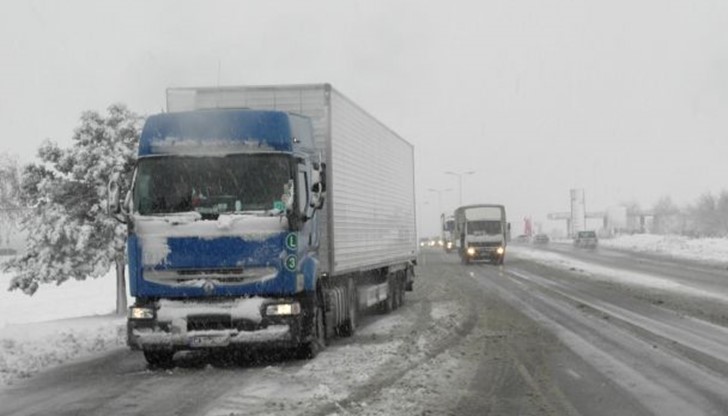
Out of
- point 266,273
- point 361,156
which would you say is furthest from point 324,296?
point 361,156

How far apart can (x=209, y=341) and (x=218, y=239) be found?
133cm

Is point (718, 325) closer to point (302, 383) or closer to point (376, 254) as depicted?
point (376, 254)

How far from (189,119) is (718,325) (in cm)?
1026

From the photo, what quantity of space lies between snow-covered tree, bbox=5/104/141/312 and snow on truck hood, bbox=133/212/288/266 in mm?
8917

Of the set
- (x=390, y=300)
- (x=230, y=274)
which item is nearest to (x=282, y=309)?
(x=230, y=274)

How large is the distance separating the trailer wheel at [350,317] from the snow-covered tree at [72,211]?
726cm

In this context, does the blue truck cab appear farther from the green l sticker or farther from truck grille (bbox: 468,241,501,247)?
truck grille (bbox: 468,241,501,247)

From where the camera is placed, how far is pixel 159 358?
35.9 feet

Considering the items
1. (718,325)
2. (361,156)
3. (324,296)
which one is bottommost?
(718,325)

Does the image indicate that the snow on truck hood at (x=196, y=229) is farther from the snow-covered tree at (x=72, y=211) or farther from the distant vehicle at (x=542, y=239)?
the distant vehicle at (x=542, y=239)

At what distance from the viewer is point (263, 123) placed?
35.5ft

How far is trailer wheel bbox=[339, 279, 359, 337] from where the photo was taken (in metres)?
13.6

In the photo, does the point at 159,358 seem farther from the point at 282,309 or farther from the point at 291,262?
the point at 291,262

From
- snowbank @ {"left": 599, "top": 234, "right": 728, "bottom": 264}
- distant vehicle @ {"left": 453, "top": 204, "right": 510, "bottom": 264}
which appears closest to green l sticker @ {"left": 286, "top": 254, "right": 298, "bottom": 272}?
distant vehicle @ {"left": 453, "top": 204, "right": 510, "bottom": 264}
